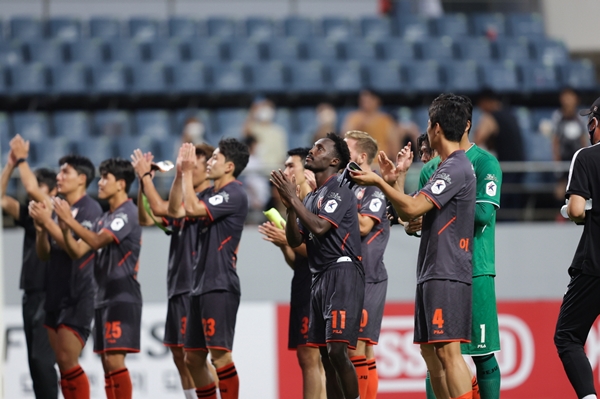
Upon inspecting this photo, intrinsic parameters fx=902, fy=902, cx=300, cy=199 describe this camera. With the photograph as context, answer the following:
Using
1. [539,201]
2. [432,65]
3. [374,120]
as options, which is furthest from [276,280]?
[432,65]

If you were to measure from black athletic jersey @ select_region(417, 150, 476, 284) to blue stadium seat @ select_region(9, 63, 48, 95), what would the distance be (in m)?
9.01

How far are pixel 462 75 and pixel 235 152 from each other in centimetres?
750

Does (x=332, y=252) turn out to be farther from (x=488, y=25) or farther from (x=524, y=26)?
(x=524, y=26)

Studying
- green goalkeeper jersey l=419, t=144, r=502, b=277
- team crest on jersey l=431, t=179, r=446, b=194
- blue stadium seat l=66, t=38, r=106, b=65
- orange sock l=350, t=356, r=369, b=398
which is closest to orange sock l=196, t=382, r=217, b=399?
orange sock l=350, t=356, r=369, b=398

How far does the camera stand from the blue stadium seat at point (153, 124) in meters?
12.9

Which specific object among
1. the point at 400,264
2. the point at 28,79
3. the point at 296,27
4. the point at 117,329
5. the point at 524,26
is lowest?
the point at 117,329

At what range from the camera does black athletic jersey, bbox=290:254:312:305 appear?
7.29 meters

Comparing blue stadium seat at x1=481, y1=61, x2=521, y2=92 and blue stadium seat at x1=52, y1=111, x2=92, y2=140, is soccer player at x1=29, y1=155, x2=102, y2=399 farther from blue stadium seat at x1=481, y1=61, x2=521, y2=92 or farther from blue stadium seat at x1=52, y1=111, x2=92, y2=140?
blue stadium seat at x1=481, y1=61, x2=521, y2=92

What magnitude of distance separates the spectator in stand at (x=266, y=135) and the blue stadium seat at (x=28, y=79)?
11.9 feet

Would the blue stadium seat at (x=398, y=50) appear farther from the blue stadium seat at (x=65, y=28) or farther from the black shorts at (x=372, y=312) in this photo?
the black shorts at (x=372, y=312)

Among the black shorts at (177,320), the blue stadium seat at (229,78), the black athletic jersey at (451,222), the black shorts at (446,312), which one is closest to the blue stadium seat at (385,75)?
the blue stadium seat at (229,78)

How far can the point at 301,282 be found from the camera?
731 centimetres

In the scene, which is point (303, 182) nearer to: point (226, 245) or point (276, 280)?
point (226, 245)

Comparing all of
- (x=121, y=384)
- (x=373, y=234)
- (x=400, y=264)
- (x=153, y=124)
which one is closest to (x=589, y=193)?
(x=373, y=234)
